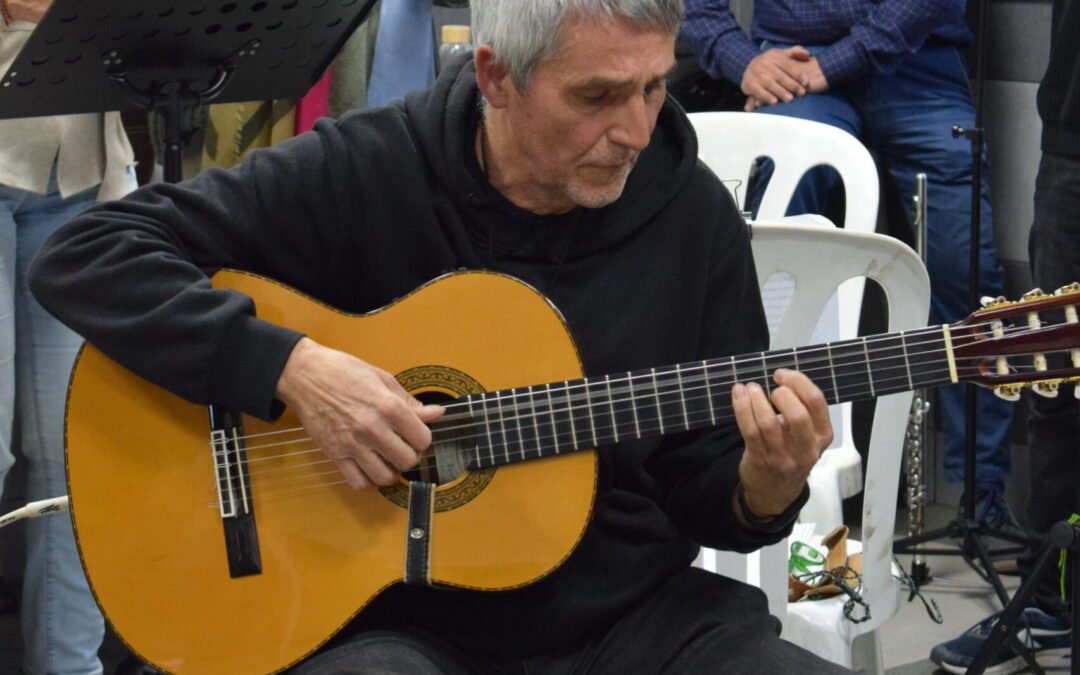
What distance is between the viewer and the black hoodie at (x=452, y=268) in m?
1.65

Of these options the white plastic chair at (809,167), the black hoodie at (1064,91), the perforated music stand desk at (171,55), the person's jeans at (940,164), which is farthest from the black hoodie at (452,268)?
the person's jeans at (940,164)

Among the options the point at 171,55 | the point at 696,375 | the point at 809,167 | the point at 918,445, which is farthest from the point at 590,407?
the point at 918,445

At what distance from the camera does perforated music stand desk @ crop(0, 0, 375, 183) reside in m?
2.02

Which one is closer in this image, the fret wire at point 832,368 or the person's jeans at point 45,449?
the fret wire at point 832,368

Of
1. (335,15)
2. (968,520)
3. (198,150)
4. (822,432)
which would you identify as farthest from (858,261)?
(198,150)

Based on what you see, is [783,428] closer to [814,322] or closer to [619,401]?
[619,401]

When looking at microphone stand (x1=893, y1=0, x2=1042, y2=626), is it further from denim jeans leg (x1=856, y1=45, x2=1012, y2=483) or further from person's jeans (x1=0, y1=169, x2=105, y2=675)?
person's jeans (x1=0, y1=169, x2=105, y2=675)

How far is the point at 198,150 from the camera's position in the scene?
3.20m

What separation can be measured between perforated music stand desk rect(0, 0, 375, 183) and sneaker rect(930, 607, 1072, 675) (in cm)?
173

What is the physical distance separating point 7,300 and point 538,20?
51.9 inches

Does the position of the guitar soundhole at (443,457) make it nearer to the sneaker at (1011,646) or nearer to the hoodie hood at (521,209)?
the hoodie hood at (521,209)

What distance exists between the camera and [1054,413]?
3.00m

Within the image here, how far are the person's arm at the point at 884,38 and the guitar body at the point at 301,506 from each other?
7.06 ft

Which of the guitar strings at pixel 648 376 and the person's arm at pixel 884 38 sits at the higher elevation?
the guitar strings at pixel 648 376
